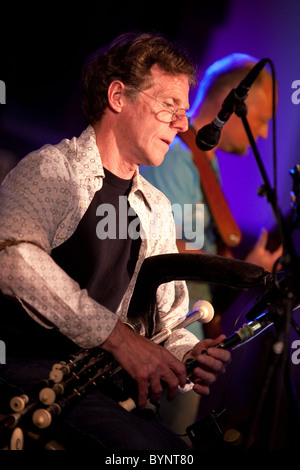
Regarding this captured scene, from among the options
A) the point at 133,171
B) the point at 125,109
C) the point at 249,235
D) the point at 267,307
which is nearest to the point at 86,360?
the point at 267,307

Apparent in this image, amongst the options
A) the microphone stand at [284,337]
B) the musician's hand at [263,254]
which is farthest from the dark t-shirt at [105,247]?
the musician's hand at [263,254]

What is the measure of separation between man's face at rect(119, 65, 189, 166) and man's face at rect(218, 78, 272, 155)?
1.73 metres

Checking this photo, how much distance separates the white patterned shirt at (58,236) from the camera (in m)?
1.51

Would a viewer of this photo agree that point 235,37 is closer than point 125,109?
No

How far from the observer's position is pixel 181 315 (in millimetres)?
2172

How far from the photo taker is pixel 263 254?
3.72 metres

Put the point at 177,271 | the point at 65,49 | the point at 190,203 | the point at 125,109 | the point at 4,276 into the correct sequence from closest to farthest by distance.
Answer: the point at 4,276 < the point at 177,271 < the point at 125,109 < the point at 65,49 < the point at 190,203

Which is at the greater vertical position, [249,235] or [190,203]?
[190,203]

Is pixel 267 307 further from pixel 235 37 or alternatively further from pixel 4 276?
pixel 235 37

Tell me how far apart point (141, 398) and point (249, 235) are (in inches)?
96.4

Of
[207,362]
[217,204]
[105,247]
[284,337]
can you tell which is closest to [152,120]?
[105,247]

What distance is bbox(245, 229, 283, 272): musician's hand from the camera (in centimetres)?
370
